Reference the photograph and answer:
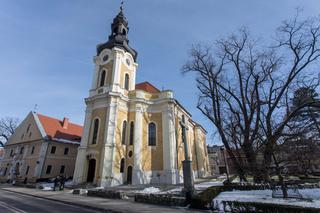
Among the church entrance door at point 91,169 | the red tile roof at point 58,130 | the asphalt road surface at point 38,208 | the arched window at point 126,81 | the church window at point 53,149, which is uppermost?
the arched window at point 126,81

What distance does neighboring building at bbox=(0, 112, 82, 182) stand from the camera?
1211 inches

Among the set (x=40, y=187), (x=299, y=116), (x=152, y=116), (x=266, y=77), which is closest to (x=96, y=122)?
(x=152, y=116)

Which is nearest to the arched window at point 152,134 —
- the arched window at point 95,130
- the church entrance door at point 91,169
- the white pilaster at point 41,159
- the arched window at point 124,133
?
the arched window at point 124,133

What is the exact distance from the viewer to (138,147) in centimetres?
2484

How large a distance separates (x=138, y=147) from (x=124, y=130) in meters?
3.04

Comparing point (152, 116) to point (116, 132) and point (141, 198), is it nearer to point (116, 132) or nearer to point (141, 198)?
point (116, 132)

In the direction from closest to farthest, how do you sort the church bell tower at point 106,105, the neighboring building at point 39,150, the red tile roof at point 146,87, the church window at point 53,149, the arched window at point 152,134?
the church bell tower at point 106,105 < the arched window at point 152,134 < the neighboring building at point 39,150 < the church window at point 53,149 < the red tile roof at point 146,87

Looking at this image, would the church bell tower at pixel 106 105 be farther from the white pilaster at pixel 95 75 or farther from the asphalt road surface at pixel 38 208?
the asphalt road surface at pixel 38 208

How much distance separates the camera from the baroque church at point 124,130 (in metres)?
23.4

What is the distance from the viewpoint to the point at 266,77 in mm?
18609

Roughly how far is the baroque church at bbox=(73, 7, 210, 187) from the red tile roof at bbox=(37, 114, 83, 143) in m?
11.4

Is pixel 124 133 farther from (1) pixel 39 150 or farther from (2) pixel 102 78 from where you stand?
(1) pixel 39 150

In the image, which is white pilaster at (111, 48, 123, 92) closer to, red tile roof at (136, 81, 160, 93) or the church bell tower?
the church bell tower

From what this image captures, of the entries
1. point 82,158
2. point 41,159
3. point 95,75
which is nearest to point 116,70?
point 95,75
